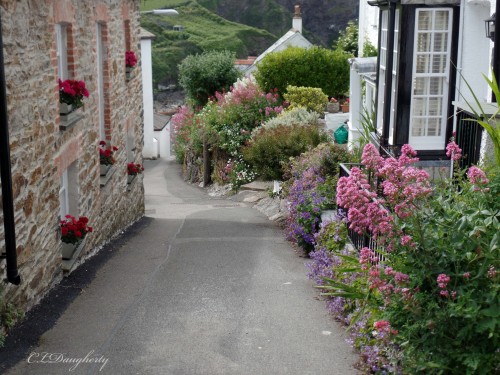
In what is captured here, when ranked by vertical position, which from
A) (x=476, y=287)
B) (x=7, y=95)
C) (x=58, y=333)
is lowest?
(x=58, y=333)

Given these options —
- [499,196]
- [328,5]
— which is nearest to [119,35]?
[499,196]

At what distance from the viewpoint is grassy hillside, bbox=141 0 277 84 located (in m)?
77.1

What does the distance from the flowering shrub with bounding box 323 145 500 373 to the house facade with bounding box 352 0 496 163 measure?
4798mm

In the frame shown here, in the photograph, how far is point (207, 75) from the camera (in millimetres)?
33156

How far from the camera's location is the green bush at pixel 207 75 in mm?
33250

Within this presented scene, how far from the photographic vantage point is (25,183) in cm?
787

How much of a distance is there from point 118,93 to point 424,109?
5.90m

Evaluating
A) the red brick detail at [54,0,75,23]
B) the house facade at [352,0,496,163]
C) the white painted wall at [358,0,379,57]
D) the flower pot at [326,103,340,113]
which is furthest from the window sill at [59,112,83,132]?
the flower pot at [326,103,340,113]

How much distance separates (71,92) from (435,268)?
609cm

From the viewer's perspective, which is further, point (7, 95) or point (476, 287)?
point (7, 95)

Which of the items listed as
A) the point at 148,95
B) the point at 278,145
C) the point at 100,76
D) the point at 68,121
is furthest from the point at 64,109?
the point at 148,95

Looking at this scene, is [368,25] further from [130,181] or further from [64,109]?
[64,109]

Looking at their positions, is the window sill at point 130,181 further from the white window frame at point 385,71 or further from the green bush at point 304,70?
the green bush at point 304,70

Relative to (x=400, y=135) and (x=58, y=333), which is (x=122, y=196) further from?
(x=58, y=333)
